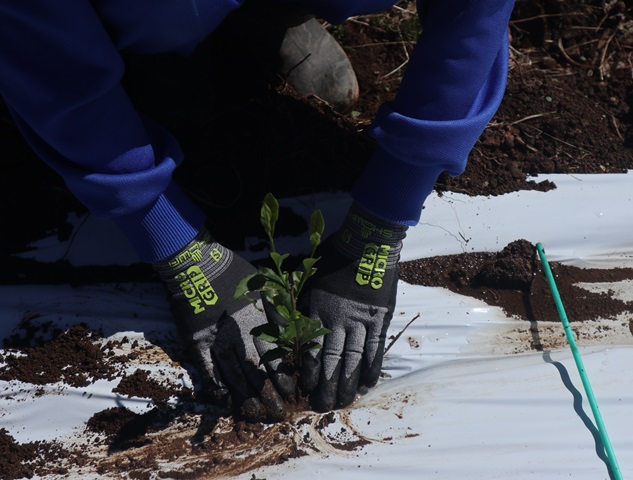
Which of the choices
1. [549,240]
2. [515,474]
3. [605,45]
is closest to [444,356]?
[515,474]

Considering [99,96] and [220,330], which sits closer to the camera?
[99,96]

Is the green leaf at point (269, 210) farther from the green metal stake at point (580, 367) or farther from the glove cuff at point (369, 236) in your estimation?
the green metal stake at point (580, 367)

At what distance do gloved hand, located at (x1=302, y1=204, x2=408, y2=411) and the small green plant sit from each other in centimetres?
7

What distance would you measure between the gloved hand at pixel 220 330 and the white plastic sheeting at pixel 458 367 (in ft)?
0.34

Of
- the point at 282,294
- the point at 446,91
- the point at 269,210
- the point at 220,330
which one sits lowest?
the point at 220,330

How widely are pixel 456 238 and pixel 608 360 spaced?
41 cm

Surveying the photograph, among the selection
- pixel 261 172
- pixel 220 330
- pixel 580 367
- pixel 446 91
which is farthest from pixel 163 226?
pixel 580 367

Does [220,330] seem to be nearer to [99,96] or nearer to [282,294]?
[282,294]

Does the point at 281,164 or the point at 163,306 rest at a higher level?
the point at 281,164

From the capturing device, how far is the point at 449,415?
49.6 inches

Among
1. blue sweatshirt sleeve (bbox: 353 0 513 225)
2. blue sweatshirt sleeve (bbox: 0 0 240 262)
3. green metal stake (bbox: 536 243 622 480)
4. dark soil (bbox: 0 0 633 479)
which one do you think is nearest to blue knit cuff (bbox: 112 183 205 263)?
blue sweatshirt sleeve (bbox: 0 0 240 262)

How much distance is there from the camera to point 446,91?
3.54 feet

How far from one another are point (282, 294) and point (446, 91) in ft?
1.49

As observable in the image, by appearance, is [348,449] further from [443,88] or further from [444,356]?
[443,88]
